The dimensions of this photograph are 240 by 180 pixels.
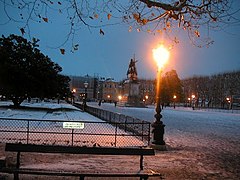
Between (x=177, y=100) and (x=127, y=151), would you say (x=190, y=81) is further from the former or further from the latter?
(x=127, y=151)

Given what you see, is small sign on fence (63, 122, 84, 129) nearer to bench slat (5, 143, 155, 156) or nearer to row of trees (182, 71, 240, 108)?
bench slat (5, 143, 155, 156)

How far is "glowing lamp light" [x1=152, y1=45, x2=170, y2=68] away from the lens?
13805mm

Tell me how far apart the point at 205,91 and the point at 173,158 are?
9669 cm

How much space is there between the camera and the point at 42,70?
1794 inches

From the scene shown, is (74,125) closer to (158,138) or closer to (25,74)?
(158,138)

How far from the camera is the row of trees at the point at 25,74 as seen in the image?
136 feet

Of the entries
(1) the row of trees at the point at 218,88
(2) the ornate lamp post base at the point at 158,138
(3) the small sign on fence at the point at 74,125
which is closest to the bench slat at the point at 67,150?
(3) the small sign on fence at the point at 74,125

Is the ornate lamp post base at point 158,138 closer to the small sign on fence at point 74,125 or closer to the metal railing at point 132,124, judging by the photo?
the metal railing at point 132,124

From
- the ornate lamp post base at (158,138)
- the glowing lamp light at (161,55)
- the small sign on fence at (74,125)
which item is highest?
the glowing lamp light at (161,55)

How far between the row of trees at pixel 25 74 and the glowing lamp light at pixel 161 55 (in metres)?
31.1

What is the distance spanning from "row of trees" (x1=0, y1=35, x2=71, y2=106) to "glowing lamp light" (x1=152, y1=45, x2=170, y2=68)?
3113 centimetres

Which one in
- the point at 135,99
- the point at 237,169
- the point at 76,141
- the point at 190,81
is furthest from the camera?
the point at 190,81

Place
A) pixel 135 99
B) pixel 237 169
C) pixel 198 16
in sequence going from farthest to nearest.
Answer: pixel 135 99 → pixel 237 169 → pixel 198 16

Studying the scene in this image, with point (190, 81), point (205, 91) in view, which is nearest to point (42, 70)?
point (205, 91)
